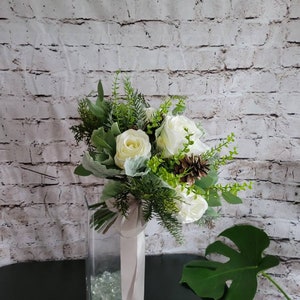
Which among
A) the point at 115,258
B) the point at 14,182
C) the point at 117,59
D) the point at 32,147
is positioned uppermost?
the point at 117,59

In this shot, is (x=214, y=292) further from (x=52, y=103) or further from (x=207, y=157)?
(x=52, y=103)

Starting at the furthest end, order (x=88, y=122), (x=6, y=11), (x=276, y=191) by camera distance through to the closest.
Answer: (x=276, y=191)
(x=6, y=11)
(x=88, y=122)

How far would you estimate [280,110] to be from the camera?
119cm

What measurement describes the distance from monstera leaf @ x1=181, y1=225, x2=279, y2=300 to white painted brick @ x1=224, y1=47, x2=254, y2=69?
1.50 feet

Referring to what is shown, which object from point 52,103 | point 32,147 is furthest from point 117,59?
point 32,147

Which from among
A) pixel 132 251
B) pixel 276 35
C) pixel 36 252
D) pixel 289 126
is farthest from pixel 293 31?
pixel 36 252

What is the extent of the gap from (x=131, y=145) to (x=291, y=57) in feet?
1.95

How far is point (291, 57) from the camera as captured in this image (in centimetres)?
115

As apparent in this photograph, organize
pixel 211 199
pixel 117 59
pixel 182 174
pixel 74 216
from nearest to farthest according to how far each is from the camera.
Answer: pixel 182 174
pixel 211 199
pixel 117 59
pixel 74 216

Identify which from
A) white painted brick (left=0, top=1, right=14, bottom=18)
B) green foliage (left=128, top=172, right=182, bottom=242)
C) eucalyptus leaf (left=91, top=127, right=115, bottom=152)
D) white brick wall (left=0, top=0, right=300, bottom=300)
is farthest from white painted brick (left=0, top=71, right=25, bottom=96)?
green foliage (left=128, top=172, right=182, bottom=242)

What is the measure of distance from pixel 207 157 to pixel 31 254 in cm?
70

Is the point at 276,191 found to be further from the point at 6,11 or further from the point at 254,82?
the point at 6,11

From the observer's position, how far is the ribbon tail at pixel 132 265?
96cm

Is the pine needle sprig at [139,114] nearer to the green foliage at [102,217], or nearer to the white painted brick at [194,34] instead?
the green foliage at [102,217]
